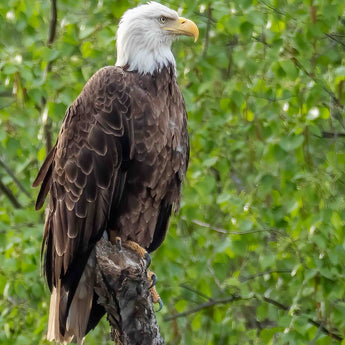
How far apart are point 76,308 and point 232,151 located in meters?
2.64

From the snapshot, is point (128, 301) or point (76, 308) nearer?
point (128, 301)

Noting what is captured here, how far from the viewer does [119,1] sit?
23.7 feet

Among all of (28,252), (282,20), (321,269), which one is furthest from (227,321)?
(282,20)

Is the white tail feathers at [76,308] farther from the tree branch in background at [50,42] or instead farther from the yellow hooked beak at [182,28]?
the tree branch in background at [50,42]

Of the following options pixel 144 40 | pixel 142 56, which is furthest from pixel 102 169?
pixel 144 40

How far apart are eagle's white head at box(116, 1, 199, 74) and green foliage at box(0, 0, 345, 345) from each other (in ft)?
2.63

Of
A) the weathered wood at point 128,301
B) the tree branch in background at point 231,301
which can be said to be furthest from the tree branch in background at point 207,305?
the weathered wood at point 128,301

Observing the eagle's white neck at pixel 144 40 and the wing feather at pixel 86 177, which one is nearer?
the wing feather at pixel 86 177

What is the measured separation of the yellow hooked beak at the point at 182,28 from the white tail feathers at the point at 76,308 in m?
1.35

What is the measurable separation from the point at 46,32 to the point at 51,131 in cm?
72

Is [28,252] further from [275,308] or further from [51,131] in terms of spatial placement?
[275,308]

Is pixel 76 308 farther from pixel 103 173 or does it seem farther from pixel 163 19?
pixel 163 19

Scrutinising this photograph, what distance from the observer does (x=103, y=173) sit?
567 cm

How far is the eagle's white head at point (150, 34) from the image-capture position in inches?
236
